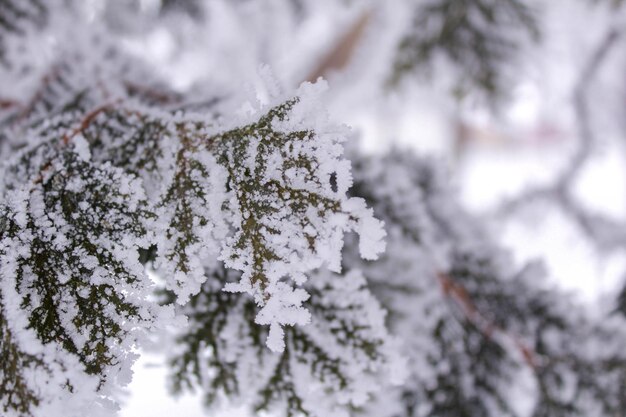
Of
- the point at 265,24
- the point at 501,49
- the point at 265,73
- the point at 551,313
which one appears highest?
the point at 265,24

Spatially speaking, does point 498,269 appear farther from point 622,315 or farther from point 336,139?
point 336,139

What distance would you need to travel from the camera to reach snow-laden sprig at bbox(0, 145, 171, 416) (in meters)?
0.69

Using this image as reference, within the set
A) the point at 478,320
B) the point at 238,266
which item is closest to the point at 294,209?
the point at 238,266

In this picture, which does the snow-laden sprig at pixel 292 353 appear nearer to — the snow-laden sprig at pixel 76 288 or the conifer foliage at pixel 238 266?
the conifer foliage at pixel 238 266

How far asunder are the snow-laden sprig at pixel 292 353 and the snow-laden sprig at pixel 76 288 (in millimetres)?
253

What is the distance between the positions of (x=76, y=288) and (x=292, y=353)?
1.12ft

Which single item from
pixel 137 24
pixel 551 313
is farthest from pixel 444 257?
pixel 137 24

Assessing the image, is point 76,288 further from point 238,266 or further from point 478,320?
point 478,320

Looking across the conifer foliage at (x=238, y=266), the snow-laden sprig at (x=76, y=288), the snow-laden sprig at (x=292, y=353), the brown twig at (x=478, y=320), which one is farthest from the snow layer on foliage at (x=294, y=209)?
the brown twig at (x=478, y=320)

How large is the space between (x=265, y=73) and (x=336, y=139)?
13cm

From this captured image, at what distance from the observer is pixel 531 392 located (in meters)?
1.37

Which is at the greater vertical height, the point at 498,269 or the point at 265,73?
the point at 498,269

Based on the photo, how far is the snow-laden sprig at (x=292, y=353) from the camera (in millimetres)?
932

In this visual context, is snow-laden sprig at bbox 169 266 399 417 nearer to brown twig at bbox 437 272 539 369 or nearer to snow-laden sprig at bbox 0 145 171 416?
snow-laden sprig at bbox 0 145 171 416
